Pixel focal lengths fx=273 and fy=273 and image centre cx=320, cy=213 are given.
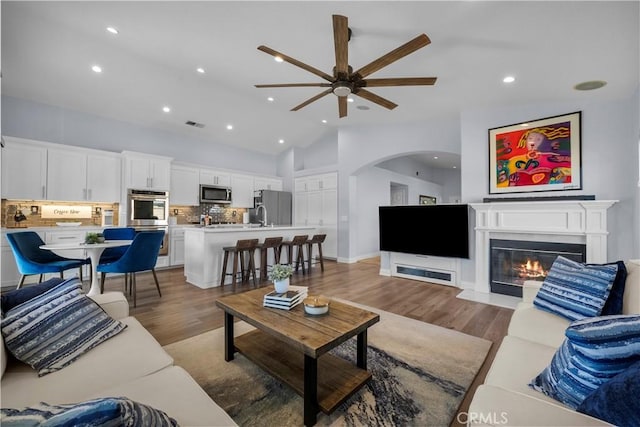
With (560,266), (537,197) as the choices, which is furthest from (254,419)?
(537,197)

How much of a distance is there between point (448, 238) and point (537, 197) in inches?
52.6

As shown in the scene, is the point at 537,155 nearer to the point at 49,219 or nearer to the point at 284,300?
the point at 284,300

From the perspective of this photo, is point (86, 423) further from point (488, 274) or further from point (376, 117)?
point (376, 117)

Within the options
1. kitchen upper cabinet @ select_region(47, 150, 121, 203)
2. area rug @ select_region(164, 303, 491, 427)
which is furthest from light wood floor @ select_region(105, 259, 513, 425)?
kitchen upper cabinet @ select_region(47, 150, 121, 203)

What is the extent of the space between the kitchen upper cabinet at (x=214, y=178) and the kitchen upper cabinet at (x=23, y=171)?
273 cm

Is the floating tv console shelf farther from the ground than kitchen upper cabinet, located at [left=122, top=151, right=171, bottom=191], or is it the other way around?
kitchen upper cabinet, located at [left=122, top=151, right=171, bottom=191]

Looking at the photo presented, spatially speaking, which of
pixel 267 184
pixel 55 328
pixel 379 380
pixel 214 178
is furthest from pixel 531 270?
pixel 214 178

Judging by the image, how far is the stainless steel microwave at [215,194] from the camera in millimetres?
6613

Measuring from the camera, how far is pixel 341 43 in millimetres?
2291

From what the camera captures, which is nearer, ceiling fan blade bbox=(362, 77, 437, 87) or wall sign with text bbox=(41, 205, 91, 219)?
ceiling fan blade bbox=(362, 77, 437, 87)

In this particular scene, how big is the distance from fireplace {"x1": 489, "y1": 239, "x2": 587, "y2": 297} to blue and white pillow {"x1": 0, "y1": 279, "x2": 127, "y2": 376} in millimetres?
4534

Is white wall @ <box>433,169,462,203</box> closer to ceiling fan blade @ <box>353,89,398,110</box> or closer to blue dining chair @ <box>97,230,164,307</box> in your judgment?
ceiling fan blade @ <box>353,89,398,110</box>

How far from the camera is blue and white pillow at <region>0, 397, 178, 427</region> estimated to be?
0.50 m

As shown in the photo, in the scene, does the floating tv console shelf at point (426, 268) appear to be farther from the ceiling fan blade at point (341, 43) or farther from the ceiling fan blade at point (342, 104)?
the ceiling fan blade at point (341, 43)
